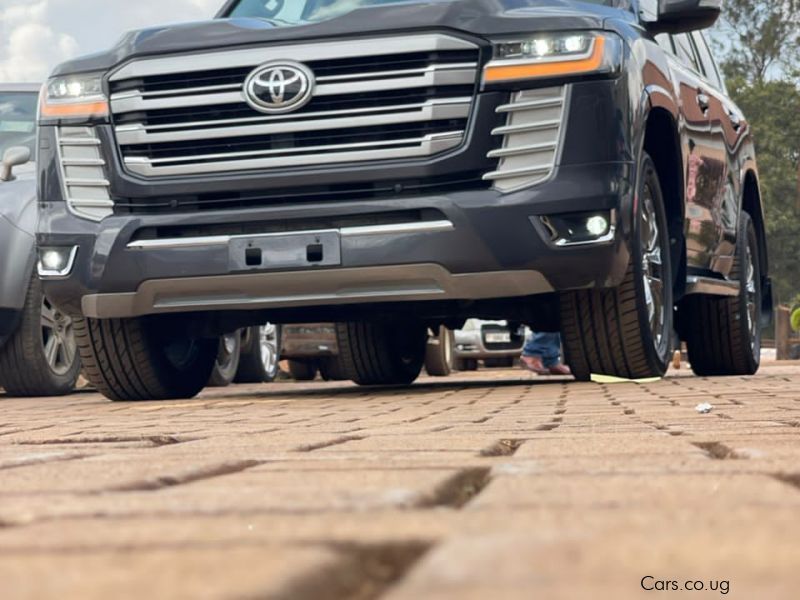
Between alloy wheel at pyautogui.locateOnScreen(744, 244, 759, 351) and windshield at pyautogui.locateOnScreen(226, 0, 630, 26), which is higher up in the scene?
windshield at pyautogui.locateOnScreen(226, 0, 630, 26)

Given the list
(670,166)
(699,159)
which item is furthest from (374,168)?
(699,159)

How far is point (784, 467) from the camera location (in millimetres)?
2010

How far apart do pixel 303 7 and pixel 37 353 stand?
241cm

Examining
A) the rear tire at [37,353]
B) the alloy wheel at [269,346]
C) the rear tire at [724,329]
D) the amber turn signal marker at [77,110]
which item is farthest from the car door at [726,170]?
the alloy wheel at [269,346]

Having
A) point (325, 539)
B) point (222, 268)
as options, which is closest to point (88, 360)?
point (222, 268)

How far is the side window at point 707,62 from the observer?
26.6 ft

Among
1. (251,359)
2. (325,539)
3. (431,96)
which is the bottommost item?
(251,359)

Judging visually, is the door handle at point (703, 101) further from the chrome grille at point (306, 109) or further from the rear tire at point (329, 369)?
the rear tire at point (329, 369)

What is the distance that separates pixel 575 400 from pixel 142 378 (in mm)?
2183

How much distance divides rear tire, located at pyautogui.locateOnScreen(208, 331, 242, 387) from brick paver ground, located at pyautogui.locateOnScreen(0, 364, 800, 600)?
581 centimetres

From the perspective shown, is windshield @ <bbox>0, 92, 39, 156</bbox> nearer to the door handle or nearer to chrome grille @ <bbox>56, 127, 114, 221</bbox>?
chrome grille @ <bbox>56, 127, 114, 221</bbox>

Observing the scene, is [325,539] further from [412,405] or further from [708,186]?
[708,186]

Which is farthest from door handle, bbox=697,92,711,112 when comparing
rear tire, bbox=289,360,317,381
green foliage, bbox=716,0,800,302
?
green foliage, bbox=716,0,800,302

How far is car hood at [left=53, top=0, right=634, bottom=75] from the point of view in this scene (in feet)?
17.3
